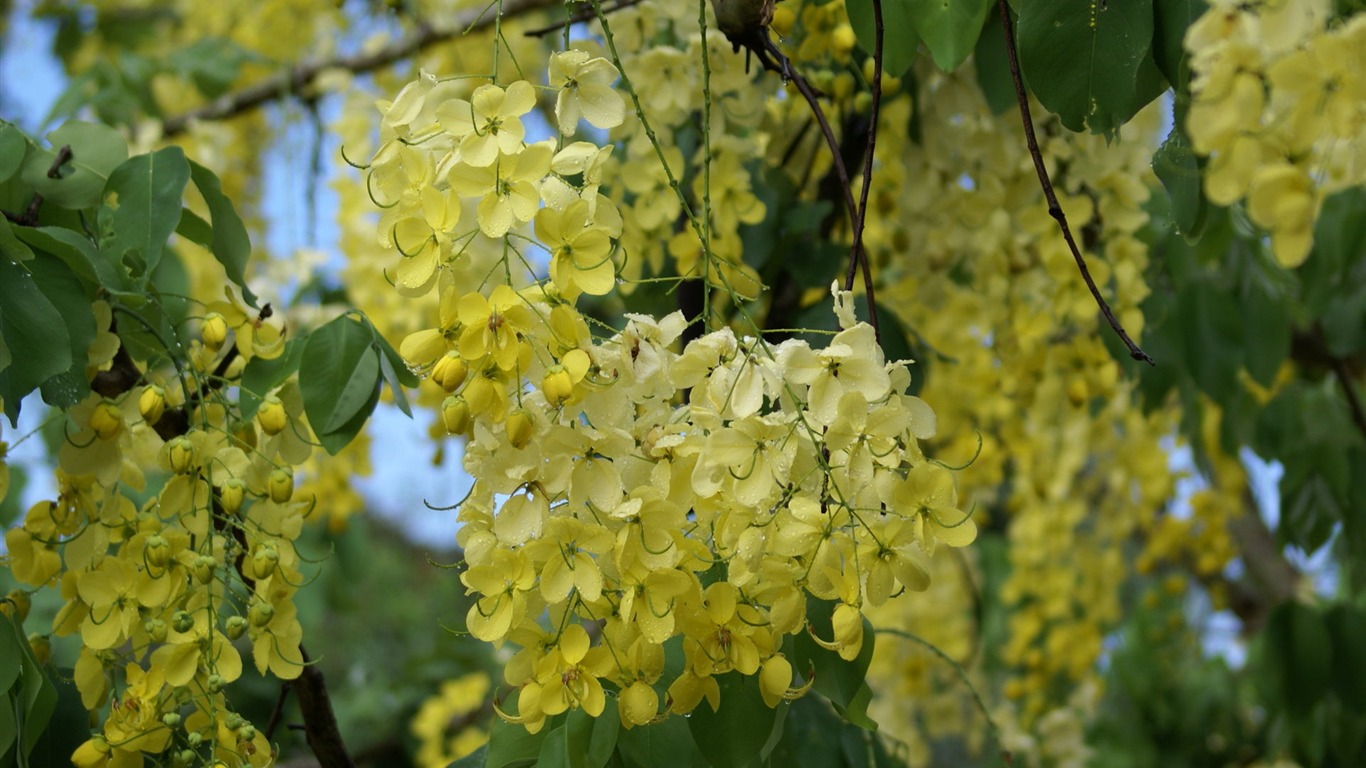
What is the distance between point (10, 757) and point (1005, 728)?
2.67m

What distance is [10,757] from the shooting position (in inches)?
42.6

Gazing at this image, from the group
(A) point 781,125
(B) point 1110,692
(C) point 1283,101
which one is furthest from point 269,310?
(B) point 1110,692

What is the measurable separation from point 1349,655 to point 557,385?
73.8 inches

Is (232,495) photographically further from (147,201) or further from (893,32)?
(893,32)

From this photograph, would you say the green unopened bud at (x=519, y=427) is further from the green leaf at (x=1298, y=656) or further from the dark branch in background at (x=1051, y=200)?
the green leaf at (x=1298, y=656)

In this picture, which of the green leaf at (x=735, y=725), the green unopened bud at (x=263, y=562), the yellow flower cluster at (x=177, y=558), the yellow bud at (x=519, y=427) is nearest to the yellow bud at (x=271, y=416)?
the yellow flower cluster at (x=177, y=558)

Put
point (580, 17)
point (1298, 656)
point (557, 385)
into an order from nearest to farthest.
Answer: point (557, 385) < point (580, 17) < point (1298, 656)

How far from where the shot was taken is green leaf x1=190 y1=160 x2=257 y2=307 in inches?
49.1

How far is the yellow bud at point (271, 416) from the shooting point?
3.65 feet

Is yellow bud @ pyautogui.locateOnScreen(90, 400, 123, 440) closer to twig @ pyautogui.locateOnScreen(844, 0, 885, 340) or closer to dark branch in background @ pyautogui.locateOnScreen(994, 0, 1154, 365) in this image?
twig @ pyautogui.locateOnScreen(844, 0, 885, 340)

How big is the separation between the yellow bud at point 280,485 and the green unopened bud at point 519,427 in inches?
13.8

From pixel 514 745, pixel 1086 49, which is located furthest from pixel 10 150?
pixel 1086 49

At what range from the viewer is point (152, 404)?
1.06 meters

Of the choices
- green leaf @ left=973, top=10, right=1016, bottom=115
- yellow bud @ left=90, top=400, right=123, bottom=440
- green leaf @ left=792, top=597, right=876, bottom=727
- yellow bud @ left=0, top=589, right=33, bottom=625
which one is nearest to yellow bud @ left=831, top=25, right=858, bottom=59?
green leaf @ left=973, top=10, right=1016, bottom=115
